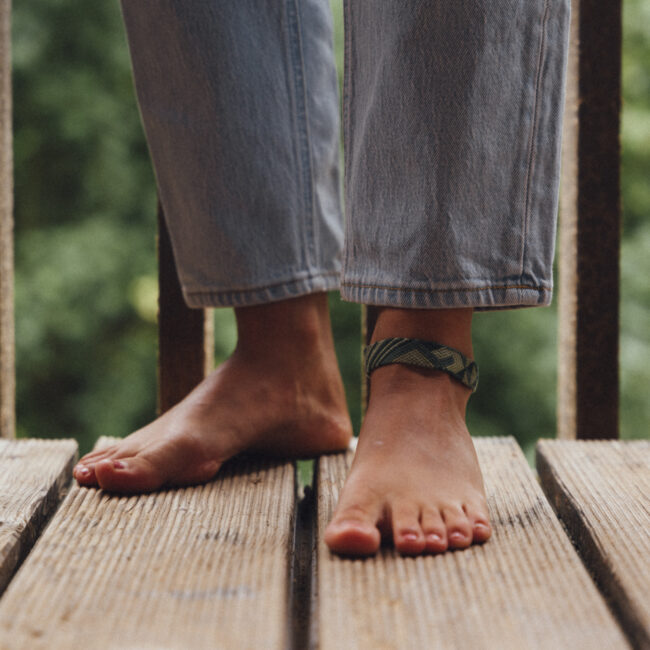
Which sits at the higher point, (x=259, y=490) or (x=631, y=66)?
(x=631, y=66)

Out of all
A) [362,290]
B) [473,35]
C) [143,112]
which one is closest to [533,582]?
[362,290]

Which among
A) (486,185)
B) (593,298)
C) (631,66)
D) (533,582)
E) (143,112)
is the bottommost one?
(533,582)

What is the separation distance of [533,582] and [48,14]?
385 centimetres

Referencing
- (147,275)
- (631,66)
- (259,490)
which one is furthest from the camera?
(631,66)

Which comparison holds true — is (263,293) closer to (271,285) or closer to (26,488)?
(271,285)

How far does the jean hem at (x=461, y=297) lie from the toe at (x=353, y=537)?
21cm

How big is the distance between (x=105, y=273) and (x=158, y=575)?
2.94 metres

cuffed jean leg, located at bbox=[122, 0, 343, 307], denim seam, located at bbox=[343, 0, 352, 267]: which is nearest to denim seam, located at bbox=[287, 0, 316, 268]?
cuffed jean leg, located at bbox=[122, 0, 343, 307]

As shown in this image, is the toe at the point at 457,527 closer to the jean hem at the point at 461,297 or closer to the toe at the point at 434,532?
the toe at the point at 434,532

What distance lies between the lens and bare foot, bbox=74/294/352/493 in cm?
86

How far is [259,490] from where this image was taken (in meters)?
0.82

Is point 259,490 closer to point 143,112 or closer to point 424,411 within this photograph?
point 424,411

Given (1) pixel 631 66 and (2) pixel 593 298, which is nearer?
(2) pixel 593 298

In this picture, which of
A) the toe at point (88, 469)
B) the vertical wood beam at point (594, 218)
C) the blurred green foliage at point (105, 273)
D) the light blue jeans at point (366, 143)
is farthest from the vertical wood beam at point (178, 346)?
the blurred green foliage at point (105, 273)
